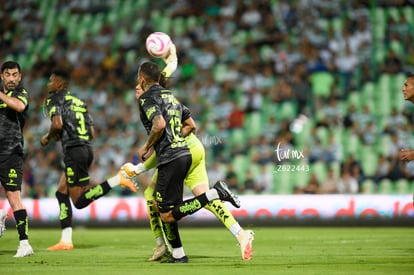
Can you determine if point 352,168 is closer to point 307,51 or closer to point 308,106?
point 308,106

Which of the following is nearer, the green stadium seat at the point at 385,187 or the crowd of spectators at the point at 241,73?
the green stadium seat at the point at 385,187

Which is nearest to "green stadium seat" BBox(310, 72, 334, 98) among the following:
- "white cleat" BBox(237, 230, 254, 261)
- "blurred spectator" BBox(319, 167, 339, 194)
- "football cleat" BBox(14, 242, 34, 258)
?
"blurred spectator" BBox(319, 167, 339, 194)

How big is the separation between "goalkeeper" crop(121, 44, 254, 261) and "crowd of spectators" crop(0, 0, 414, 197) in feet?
27.0

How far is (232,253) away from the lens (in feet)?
42.0

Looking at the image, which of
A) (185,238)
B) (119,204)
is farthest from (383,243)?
(119,204)

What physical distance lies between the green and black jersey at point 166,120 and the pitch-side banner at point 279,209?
340 inches

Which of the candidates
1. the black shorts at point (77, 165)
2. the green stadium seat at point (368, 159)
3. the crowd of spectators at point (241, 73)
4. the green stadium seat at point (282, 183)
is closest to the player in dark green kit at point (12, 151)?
the black shorts at point (77, 165)

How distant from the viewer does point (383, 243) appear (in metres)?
14.3

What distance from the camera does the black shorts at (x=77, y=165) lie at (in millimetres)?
13883

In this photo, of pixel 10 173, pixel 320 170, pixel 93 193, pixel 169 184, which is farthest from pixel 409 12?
pixel 169 184

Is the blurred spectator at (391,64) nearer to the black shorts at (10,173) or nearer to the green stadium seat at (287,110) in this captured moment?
the green stadium seat at (287,110)

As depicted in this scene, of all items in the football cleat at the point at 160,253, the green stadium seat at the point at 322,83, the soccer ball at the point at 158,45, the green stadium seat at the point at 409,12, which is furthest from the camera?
the green stadium seat at the point at 409,12

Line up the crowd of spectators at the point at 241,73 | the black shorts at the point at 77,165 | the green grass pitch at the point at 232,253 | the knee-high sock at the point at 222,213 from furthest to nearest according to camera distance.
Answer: the crowd of spectators at the point at 241,73 < the black shorts at the point at 77,165 < the knee-high sock at the point at 222,213 < the green grass pitch at the point at 232,253

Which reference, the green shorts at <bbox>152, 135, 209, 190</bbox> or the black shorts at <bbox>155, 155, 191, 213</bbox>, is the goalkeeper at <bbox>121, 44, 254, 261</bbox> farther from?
the black shorts at <bbox>155, 155, 191, 213</bbox>
